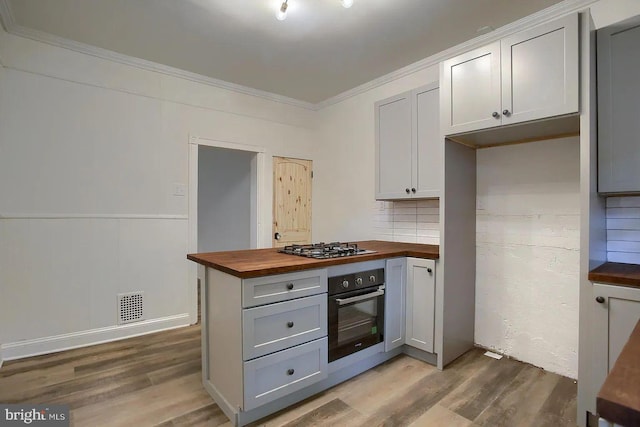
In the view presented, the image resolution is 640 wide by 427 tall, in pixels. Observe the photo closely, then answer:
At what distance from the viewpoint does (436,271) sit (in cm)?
247

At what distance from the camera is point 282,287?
74.1 inches

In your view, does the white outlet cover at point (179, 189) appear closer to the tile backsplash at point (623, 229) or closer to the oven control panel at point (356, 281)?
the oven control panel at point (356, 281)

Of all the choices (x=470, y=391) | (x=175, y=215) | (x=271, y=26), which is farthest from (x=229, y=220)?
(x=470, y=391)

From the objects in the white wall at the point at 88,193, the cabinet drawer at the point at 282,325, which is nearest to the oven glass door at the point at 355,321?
the cabinet drawer at the point at 282,325

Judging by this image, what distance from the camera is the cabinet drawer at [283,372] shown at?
1.76 metres

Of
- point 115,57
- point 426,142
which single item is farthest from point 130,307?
point 426,142

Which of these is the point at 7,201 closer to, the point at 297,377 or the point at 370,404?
the point at 297,377

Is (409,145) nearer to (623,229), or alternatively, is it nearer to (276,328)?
(623,229)

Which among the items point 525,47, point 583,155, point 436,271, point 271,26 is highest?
point 271,26

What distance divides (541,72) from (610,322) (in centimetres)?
150

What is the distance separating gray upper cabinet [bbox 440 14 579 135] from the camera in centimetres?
187

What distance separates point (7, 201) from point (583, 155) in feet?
13.6

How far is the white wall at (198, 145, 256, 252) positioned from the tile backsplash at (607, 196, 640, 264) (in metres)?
4.76

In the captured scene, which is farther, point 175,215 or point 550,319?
point 175,215
